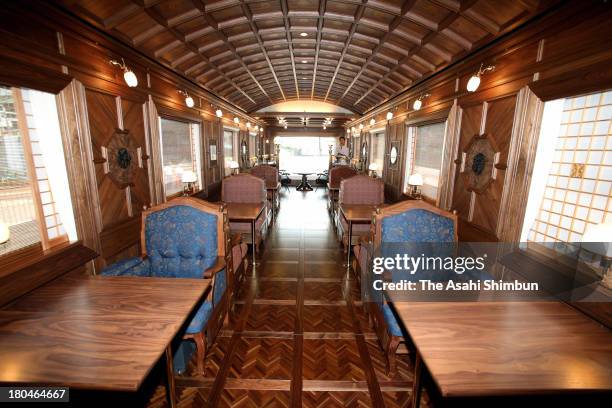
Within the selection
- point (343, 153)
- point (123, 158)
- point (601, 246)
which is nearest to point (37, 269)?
point (123, 158)

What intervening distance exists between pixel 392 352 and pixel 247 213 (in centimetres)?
269

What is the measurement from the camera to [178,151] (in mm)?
5199

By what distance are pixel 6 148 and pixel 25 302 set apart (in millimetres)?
1163

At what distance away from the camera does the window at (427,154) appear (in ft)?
15.5

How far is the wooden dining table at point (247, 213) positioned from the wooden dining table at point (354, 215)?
1.36 metres

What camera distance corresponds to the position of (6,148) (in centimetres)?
204

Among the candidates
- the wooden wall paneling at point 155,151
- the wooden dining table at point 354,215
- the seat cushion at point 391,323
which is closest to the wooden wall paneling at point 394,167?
the wooden dining table at point 354,215

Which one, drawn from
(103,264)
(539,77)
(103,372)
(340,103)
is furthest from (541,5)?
(340,103)

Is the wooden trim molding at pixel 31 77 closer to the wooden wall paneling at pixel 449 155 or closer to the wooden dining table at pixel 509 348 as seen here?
the wooden dining table at pixel 509 348

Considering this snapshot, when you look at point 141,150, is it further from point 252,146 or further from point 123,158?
point 252,146

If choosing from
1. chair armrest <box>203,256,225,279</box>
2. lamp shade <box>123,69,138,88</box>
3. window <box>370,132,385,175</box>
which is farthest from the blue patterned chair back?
window <box>370,132,385,175</box>

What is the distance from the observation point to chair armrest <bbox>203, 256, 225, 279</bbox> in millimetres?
2266

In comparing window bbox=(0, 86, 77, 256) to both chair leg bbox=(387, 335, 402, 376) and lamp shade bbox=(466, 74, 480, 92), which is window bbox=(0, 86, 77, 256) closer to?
chair leg bbox=(387, 335, 402, 376)

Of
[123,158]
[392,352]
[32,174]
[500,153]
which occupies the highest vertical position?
[500,153]
